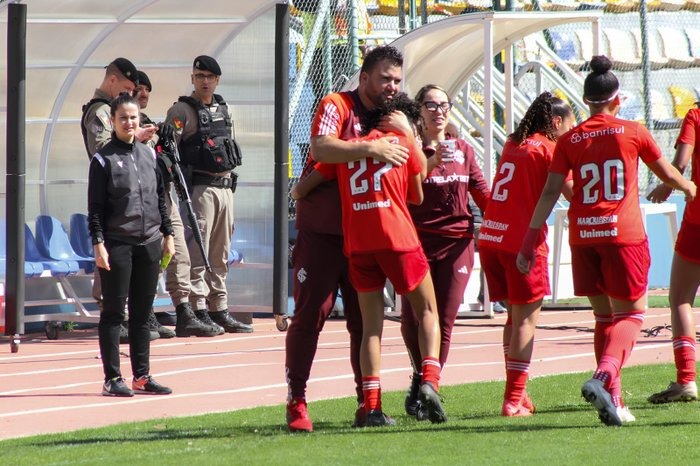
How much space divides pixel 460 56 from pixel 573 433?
9.71 metres

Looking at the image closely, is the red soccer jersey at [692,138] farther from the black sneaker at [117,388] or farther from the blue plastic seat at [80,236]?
the blue plastic seat at [80,236]

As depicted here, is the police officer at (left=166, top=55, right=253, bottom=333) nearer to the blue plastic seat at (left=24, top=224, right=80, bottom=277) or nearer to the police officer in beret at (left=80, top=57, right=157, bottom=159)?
the police officer in beret at (left=80, top=57, right=157, bottom=159)

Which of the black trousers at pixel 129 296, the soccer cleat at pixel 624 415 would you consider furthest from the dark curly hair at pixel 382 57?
the black trousers at pixel 129 296

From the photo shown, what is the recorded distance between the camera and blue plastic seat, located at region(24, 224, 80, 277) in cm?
1244

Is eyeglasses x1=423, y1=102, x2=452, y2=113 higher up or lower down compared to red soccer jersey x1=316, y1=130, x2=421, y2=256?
higher up

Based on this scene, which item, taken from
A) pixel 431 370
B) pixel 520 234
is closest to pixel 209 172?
pixel 520 234

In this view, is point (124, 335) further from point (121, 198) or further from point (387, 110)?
point (387, 110)

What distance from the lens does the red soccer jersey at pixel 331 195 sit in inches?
266

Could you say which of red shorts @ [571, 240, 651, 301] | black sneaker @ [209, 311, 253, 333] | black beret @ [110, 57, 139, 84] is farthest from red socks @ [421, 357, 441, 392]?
black sneaker @ [209, 311, 253, 333]

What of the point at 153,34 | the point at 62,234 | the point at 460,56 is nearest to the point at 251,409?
the point at 62,234

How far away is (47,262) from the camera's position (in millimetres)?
12453

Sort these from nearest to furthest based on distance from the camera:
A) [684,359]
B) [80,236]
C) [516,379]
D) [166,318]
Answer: [516,379]
[684,359]
[80,236]
[166,318]

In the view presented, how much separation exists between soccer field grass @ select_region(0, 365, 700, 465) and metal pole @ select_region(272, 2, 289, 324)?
438 cm

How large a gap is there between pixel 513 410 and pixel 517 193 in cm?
122
